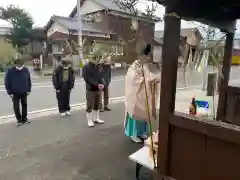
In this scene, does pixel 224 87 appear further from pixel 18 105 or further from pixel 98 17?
pixel 98 17

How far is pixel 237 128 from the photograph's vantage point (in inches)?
81.7

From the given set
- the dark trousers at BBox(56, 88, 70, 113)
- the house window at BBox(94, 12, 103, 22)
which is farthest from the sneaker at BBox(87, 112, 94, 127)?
the house window at BBox(94, 12, 103, 22)

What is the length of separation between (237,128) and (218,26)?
1818 mm

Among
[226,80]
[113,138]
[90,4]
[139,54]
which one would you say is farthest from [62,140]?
[90,4]

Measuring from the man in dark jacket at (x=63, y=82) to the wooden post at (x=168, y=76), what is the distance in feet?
14.2

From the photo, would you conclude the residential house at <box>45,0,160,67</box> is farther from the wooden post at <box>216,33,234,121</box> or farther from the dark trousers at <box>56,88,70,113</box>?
the wooden post at <box>216,33,234,121</box>

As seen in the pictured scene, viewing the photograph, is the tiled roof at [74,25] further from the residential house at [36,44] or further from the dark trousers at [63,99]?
the dark trousers at [63,99]

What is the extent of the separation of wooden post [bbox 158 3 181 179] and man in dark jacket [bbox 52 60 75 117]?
4.33 meters

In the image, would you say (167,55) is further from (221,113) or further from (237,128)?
(221,113)

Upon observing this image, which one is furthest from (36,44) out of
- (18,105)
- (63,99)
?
(18,105)

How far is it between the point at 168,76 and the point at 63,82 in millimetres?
4489

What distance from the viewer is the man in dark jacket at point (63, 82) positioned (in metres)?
6.36

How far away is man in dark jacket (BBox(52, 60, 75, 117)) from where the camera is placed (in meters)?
6.36

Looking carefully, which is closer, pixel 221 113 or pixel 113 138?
pixel 221 113
